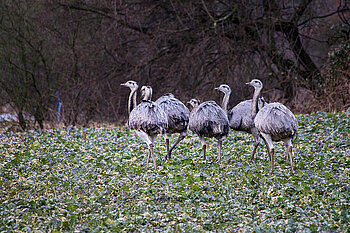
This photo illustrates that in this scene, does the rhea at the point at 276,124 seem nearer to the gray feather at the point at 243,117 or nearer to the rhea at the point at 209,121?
the rhea at the point at 209,121

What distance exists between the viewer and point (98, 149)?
12164 millimetres

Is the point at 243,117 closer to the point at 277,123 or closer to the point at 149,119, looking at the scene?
the point at 277,123

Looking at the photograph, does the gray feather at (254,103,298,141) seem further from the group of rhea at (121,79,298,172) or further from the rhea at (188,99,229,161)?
the rhea at (188,99,229,161)

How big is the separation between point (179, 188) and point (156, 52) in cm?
1151

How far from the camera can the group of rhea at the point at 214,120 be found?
8.55m

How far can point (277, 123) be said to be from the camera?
8.43 metres

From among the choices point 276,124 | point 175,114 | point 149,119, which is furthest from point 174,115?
point 276,124

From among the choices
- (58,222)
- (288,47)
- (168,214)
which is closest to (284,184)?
(168,214)

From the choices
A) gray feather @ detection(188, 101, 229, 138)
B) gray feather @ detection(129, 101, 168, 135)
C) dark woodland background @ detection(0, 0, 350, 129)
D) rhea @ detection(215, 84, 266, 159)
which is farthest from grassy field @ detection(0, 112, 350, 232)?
dark woodland background @ detection(0, 0, 350, 129)

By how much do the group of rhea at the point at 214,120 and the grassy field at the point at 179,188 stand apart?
0.61 meters

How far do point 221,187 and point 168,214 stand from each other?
1570 millimetres

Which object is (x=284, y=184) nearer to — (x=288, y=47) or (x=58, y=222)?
(x=58, y=222)

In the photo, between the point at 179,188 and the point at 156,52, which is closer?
the point at 179,188

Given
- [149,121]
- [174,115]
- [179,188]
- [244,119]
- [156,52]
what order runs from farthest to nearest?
[156,52], [174,115], [244,119], [149,121], [179,188]
